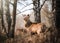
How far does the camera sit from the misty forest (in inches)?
76.3

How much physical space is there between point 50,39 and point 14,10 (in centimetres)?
64

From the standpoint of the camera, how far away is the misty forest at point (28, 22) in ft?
6.36

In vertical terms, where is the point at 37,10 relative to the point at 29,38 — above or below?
above

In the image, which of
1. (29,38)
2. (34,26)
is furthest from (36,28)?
(29,38)

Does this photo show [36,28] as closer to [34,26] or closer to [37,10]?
[34,26]

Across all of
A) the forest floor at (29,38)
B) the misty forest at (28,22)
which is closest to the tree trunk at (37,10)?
the misty forest at (28,22)

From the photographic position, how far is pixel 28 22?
199cm

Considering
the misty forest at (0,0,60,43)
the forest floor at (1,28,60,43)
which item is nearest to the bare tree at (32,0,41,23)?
the misty forest at (0,0,60,43)

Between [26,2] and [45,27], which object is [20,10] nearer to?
[26,2]

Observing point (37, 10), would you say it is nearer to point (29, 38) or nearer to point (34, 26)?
point (34, 26)

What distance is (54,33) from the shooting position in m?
2.02

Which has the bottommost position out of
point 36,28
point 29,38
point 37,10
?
point 29,38

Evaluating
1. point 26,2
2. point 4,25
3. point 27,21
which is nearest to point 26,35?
point 27,21

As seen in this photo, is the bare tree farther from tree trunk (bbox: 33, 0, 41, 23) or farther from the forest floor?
the forest floor
